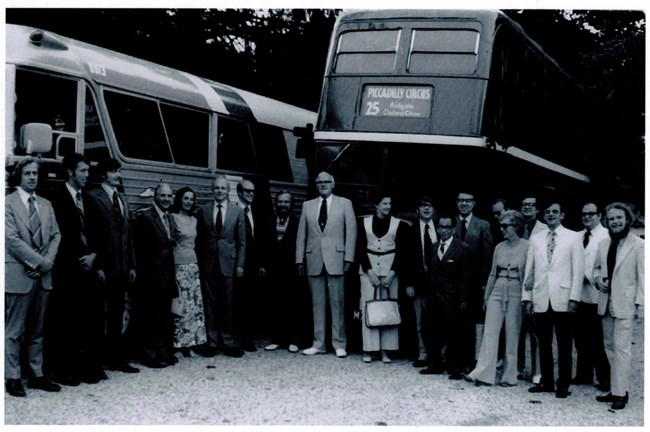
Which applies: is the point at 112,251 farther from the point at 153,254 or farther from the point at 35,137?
the point at 35,137

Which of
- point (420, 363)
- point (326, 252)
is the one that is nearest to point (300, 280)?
point (326, 252)

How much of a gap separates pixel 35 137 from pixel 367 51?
4171 mm

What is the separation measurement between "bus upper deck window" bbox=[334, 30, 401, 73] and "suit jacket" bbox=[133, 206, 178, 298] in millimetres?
3111

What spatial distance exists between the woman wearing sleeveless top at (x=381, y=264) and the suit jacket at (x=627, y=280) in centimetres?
234

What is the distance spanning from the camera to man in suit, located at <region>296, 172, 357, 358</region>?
342 inches

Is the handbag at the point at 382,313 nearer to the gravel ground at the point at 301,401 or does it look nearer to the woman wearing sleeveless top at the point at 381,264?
the woman wearing sleeveless top at the point at 381,264

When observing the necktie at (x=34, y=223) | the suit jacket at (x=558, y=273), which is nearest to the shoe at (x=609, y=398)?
the suit jacket at (x=558, y=273)

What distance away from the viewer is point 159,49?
53.1ft

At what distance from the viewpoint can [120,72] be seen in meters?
8.84

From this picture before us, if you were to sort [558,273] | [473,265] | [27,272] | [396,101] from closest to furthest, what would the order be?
[27,272] → [558,273] → [473,265] → [396,101]

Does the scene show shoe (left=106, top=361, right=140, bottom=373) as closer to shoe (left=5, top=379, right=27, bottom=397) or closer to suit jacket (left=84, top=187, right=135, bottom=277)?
suit jacket (left=84, top=187, right=135, bottom=277)

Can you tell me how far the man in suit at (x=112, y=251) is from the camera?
23.6ft

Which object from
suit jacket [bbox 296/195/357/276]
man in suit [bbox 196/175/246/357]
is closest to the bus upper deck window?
suit jacket [bbox 296/195/357/276]

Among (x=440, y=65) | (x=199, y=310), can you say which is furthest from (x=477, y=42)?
(x=199, y=310)
